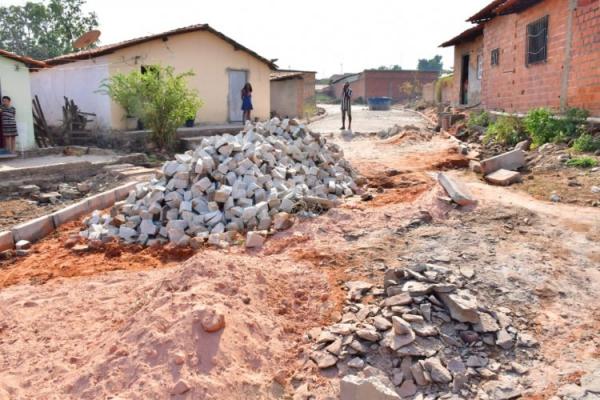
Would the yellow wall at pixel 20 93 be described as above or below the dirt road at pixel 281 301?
above

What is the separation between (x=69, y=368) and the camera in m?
3.45

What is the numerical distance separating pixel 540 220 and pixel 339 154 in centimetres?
396

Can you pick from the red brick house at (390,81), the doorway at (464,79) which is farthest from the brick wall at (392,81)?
the doorway at (464,79)

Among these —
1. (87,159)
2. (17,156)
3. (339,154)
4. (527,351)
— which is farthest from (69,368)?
(17,156)

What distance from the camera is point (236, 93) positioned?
57.8 feet

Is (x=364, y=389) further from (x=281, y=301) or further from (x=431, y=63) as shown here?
(x=431, y=63)

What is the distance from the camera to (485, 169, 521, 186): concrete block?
7.25 meters

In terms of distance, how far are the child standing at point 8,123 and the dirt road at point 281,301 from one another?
21.7 feet

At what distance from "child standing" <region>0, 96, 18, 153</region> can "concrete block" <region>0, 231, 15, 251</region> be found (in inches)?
233

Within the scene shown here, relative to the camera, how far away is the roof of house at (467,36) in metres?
16.4

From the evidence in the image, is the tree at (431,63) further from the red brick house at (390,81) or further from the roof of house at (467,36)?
the roof of house at (467,36)

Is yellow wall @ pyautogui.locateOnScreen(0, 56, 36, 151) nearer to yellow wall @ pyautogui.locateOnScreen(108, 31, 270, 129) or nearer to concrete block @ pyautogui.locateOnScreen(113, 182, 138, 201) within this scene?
yellow wall @ pyautogui.locateOnScreen(108, 31, 270, 129)

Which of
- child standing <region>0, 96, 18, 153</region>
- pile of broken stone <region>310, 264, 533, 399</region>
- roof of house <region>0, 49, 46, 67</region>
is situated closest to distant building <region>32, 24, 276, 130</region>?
roof of house <region>0, 49, 46, 67</region>

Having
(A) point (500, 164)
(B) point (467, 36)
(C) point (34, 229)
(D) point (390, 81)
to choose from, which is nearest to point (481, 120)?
(A) point (500, 164)
